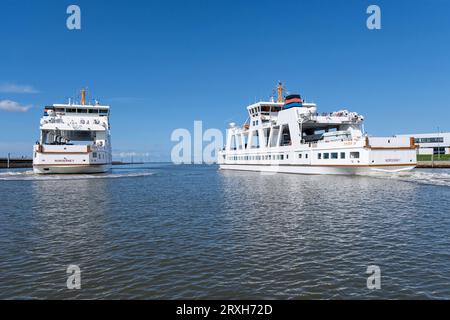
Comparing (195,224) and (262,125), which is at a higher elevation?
(262,125)

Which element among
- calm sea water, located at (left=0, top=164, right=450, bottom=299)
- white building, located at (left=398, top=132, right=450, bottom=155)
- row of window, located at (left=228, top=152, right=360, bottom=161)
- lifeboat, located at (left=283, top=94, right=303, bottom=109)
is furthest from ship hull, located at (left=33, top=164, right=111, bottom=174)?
white building, located at (left=398, top=132, right=450, bottom=155)

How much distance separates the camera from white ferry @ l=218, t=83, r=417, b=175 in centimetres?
3834

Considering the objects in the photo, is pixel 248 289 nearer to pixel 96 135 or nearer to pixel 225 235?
pixel 225 235

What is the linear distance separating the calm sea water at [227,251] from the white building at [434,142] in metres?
113

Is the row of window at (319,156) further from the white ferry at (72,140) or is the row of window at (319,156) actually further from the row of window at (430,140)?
the row of window at (430,140)

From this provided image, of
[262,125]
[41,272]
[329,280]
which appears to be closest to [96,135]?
[262,125]

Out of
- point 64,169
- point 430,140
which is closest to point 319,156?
point 64,169

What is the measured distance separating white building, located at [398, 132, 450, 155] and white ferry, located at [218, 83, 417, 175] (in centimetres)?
7460
